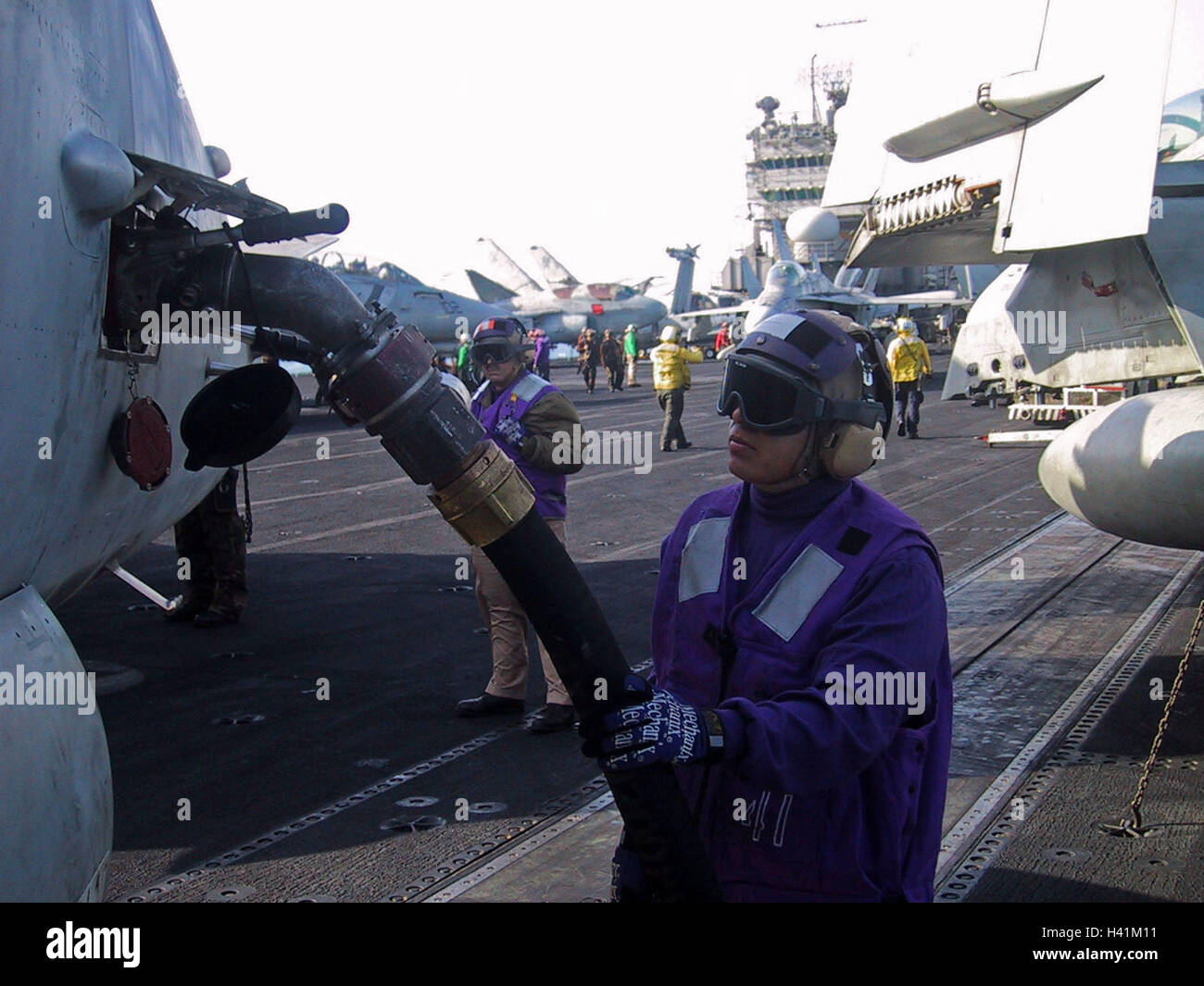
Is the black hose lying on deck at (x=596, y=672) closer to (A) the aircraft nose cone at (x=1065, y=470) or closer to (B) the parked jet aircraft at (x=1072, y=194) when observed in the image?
(B) the parked jet aircraft at (x=1072, y=194)

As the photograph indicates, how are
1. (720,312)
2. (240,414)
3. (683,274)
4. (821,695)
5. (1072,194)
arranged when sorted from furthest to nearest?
(683,274)
(720,312)
(1072,194)
(240,414)
(821,695)

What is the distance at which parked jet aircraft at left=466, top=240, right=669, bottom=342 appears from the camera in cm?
5462

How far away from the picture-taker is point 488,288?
191 feet

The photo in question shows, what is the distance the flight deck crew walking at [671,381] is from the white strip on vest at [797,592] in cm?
1711

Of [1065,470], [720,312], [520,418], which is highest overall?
[720,312]

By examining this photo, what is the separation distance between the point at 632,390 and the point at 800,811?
3700 cm

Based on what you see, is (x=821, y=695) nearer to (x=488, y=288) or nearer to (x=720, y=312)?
(x=720, y=312)

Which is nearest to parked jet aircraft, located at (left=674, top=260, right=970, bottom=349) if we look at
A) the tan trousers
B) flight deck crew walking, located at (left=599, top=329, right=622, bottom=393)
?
flight deck crew walking, located at (left=599, top=329, right=622, bottom=393)

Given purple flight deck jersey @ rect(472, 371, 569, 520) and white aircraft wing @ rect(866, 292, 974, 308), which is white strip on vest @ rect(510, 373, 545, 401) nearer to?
purple flight deck jersey @ rect(472, 371, 569, 520)

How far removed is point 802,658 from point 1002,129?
8741 millimetres

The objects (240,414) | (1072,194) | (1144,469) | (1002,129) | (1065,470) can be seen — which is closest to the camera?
(240,414)

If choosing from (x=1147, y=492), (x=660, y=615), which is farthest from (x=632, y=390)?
(x=660, y=615)

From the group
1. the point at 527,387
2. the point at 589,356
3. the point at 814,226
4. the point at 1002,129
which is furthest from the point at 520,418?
the point at 589,356
